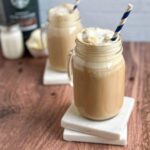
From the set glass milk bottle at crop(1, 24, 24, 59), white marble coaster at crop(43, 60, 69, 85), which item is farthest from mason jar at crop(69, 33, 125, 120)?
glass milk bottle at crop(1, 24, 24, 59)

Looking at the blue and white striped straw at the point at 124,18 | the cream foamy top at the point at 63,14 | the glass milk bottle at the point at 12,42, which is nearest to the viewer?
the blue and white striped straw at the point at 124,18

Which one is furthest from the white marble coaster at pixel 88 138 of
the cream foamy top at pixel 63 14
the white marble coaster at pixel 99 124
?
the cream foamy top at pixel 63 14

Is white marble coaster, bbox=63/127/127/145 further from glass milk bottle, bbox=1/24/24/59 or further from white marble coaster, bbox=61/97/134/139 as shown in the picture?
glass milk bottle, bbox=1/24/24/59

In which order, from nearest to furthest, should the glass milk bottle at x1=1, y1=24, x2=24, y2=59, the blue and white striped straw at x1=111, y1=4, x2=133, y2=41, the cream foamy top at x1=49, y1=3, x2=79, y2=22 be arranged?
the blue and white striped straw at x1=111, y1=4, x2=133, y2=41 < the cream foamy top at x1=49, y1=3, x2=79, y2=22 < the glass milk bottle at x1=1, y1=24, x2=24, y2=59

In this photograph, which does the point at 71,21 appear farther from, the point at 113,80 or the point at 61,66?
the point at 113,80

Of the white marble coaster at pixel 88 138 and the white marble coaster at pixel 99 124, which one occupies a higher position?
the white marble coaster at pixel 99 124

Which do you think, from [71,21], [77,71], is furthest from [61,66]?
[77,71]

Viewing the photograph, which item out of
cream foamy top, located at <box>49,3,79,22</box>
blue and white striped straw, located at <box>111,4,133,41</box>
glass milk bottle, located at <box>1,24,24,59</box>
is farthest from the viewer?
glass milk bottle, located at <box>1,24,24,59</box>

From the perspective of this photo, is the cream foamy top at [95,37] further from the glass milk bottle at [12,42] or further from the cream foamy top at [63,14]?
Result: the glass milk bottle at [12,42]
